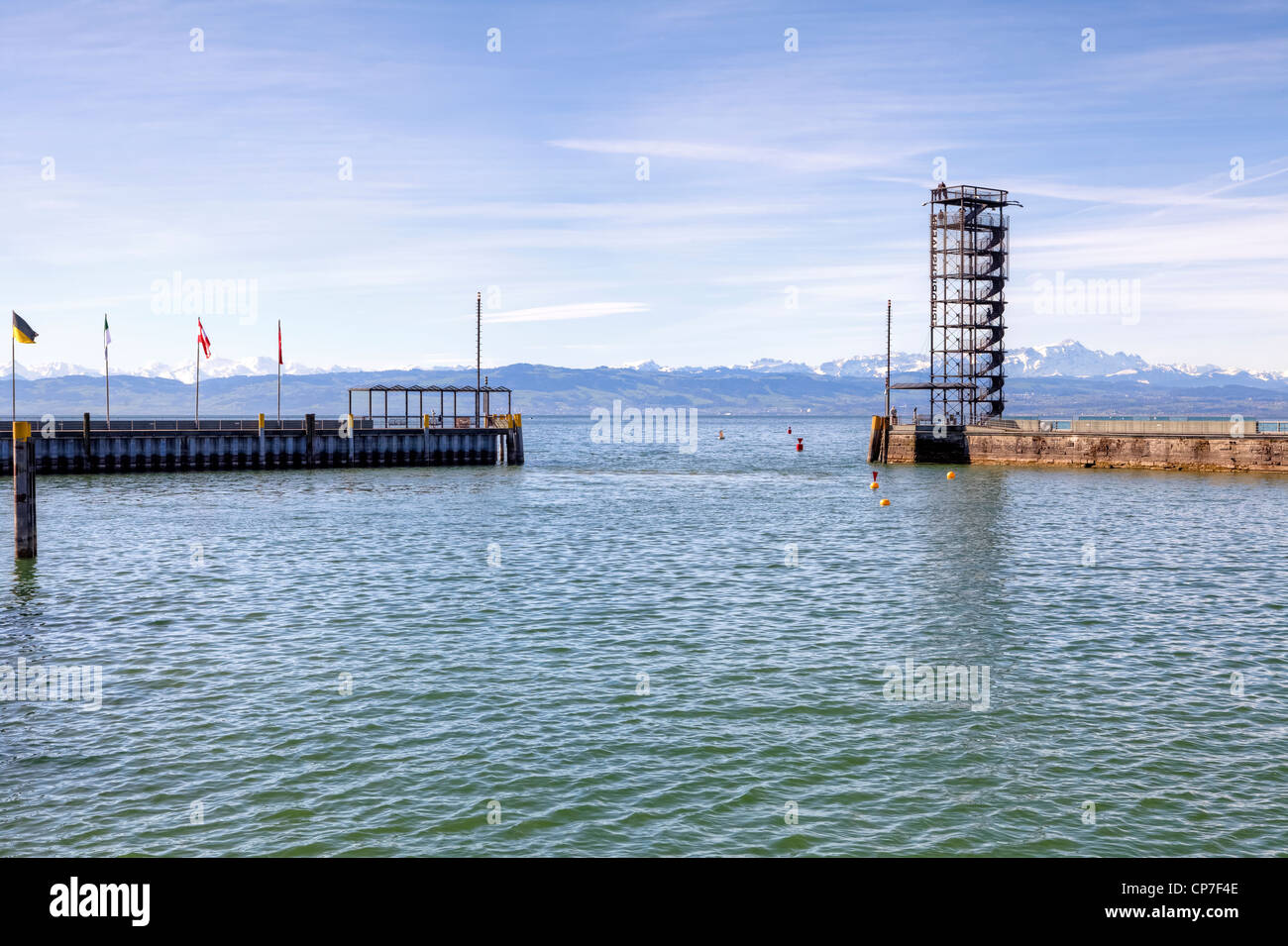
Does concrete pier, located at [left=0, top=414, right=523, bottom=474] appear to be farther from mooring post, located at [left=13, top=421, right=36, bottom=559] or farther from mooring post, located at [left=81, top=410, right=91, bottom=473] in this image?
mooring post, located at [left=13, top=421, right=36, bottom=559]

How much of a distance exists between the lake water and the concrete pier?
3246 centimetres

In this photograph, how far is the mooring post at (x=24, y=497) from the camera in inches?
1379

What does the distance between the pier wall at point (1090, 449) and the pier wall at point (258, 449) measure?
116 feet

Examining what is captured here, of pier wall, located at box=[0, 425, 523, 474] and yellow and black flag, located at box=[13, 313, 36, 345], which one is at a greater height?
yellow and black flag, located at box=[13, 313, 36, 345]

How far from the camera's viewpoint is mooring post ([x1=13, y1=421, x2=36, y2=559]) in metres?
35.0

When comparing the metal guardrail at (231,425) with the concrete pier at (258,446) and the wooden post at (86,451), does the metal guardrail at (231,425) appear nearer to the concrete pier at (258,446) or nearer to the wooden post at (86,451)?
the concrete pier at (258,446)

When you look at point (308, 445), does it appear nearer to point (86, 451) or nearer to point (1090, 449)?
point (86, 451)

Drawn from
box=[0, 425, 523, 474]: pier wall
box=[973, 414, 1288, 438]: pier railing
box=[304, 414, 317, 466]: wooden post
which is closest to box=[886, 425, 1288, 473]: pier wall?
box=[973, 414, 1288, 438]: pier railing

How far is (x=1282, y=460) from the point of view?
7288 cm
